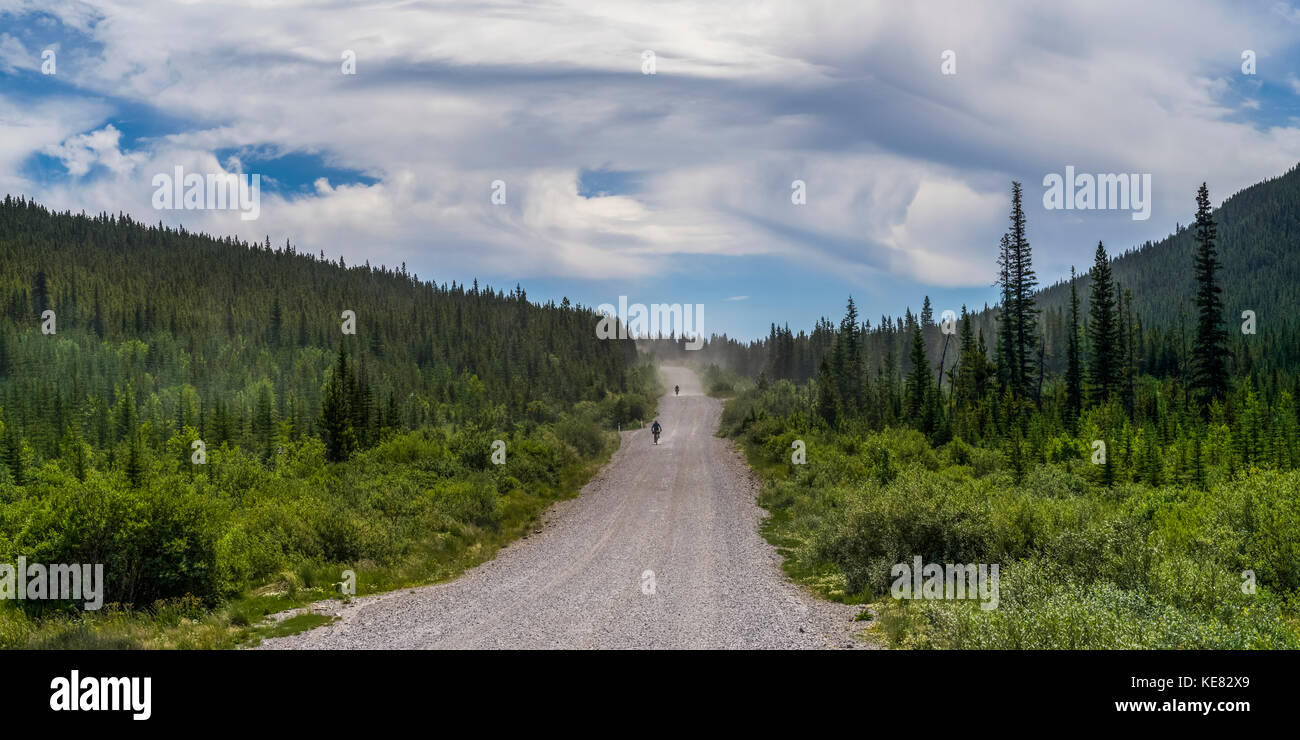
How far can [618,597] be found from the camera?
18.0 m

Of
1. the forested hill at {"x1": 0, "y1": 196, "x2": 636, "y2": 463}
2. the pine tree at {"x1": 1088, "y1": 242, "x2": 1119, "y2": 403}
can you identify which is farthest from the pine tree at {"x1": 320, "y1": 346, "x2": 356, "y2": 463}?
the pine tree at {"x1": 1088, "y1": 242, "x2": 1119, "y2": 403}

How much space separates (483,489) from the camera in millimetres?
30281

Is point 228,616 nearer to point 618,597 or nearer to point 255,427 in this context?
point 618,597

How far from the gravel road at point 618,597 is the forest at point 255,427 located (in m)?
1.85

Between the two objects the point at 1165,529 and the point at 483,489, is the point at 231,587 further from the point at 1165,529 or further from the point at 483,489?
the point at 1165,529

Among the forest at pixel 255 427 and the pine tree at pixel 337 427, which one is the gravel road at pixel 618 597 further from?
the pine tree at pixel 337 427

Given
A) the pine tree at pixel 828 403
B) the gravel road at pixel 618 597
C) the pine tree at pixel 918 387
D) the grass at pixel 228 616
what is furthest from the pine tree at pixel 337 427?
the pine tree at pixel 918 387

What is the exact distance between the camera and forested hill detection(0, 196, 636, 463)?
3900 inches

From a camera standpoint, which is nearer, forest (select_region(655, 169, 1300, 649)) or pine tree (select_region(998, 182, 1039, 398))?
forest (select_region(655, 169, 1300, 649))

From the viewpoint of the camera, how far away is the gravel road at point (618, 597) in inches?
564

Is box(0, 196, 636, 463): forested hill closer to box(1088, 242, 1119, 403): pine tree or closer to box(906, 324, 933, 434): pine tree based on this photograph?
box(906, 324, 933, 434): pine tree

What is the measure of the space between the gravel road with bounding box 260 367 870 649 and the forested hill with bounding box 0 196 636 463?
56.2 metres
